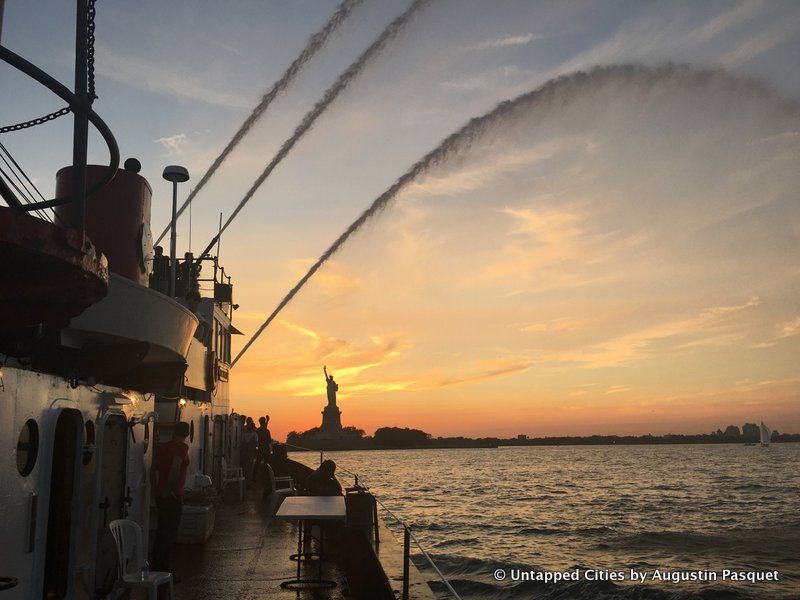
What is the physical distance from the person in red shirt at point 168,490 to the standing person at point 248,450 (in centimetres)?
1499

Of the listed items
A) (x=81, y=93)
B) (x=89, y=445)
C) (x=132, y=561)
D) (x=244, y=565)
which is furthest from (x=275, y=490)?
(x=81, y=93)

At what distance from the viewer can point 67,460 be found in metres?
7.26

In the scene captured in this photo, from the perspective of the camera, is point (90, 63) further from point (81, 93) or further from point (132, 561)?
point (132, 561)

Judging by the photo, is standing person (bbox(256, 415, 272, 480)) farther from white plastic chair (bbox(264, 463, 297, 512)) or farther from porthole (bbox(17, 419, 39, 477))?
porthole (bbox(17, 419, 39, 477))

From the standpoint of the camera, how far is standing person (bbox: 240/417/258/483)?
24.5 m

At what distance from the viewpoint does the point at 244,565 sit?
36.9ft

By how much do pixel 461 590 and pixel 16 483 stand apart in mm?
17022

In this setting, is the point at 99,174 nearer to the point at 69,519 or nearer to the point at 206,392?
the point at 69,519

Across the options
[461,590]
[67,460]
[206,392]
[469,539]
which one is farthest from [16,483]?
[469,539]

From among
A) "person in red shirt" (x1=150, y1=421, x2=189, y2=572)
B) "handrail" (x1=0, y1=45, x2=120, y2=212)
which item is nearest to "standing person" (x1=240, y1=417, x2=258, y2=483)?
"person in red shirt" (x1=150, y1=421, x2=189, y2=572)

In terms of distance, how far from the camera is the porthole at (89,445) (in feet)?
24.5

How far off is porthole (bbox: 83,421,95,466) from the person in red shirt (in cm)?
191

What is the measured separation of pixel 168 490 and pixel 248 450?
614 inches

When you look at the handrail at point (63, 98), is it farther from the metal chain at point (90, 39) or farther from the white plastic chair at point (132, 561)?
the white plastic chair at point (132, 561)
